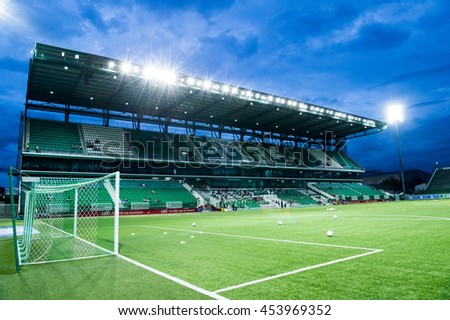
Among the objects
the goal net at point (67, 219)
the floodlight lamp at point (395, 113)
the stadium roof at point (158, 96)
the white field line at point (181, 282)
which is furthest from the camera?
the floodlight lamp at point (395, 113)

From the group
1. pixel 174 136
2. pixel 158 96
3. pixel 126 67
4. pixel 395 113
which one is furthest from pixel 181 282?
pixel 395 113

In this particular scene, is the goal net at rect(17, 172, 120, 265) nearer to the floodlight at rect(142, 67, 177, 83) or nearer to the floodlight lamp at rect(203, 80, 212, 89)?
the floodlight at rect(142, 67, 177, 83)

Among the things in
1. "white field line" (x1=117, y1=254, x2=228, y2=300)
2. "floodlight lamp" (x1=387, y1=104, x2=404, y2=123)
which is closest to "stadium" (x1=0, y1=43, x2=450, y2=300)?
"white field line" (x1=117, y1=254, x2=228, y2=300)

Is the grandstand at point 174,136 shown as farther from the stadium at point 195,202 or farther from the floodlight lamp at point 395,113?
the floodlight lamp at point 395,113

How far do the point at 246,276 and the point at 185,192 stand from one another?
128 feet

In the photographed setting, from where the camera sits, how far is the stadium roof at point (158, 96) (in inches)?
1182

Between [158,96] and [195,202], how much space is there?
15522 millimetres

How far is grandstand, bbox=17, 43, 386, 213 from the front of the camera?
34.6 m

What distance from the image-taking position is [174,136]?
49125 mm

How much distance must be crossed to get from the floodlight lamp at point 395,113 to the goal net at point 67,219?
46.3 metres

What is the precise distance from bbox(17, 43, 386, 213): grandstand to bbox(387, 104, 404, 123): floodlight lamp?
16.6 ft

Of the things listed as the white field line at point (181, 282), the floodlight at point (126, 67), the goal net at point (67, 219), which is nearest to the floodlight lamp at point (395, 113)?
the floodlight at point (126, 67)

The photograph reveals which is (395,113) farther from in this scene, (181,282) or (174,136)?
(181,282)
